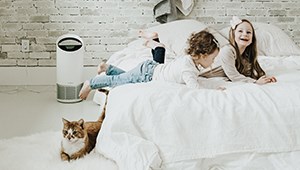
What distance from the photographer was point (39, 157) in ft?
7.83

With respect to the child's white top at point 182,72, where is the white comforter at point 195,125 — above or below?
below

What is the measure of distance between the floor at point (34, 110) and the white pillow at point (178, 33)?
760mm

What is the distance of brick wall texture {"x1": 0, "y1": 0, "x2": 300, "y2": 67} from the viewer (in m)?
4.42

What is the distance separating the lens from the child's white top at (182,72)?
2440 mm

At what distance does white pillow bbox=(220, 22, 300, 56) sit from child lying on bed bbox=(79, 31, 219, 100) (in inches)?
50.7

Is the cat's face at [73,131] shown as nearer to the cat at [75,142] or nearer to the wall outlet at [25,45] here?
the cat at [75,142]

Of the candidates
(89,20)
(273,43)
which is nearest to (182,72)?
(273,43)

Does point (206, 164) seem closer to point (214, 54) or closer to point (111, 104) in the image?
point (111, 104)

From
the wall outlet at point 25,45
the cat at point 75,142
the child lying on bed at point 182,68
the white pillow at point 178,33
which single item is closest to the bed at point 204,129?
the cat at point 75,142

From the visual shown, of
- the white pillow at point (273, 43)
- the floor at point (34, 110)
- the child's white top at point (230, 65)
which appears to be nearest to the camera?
the child's white top at point (230, 65)

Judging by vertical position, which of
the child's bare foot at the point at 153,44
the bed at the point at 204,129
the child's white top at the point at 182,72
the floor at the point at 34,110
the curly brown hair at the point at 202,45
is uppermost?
the curly brown hair at the point at 202,45

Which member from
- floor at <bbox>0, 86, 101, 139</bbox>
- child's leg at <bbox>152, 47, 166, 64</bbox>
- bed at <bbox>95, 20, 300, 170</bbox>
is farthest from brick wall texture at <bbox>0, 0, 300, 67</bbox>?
bed at <bbox>95, 20, 300, 170</bbox>

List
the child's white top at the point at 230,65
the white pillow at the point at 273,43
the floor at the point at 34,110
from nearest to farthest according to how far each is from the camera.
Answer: the child's white top at the point at 230,65 → the floor at the point at 34,110 → the white pillow at the point at 273,43

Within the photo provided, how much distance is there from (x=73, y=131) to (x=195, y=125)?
2.05 feet
